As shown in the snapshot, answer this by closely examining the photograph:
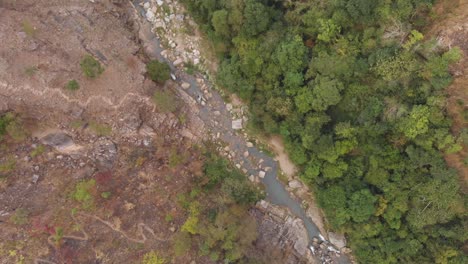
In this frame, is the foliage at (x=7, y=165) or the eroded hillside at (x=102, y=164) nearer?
the eroded hillside at (x=102, y=164)

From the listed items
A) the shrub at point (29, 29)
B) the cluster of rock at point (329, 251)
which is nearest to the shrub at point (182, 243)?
the cluster of rock at point (329, 251)

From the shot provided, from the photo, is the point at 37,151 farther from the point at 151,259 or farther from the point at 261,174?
the point at 261,174

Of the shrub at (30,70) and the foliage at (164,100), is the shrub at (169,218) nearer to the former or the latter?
the foliage at (164,100)

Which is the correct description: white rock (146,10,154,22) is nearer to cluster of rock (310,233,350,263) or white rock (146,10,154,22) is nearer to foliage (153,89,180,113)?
foliage (153,89,180,113)

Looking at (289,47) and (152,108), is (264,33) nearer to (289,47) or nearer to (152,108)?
(289,47)

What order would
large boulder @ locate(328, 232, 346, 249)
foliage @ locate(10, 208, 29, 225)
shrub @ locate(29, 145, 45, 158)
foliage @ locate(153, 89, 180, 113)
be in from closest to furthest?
foliage @ locate(10, 208, 29, 225) → shrub @ locate(29, 145, 45, 158) → foliage @ locate(153, 89, 180, 113) → large boulder @ locate(328, 232, 346, 249)

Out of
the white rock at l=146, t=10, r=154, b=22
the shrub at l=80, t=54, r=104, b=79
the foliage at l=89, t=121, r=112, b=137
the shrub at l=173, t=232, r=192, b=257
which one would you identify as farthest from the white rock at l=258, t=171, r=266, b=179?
the white rock at l=146, t=10, r=154, b=22

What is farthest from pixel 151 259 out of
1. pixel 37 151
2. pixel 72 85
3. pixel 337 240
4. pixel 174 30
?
pixel 174 30

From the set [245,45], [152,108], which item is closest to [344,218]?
[245,45]
